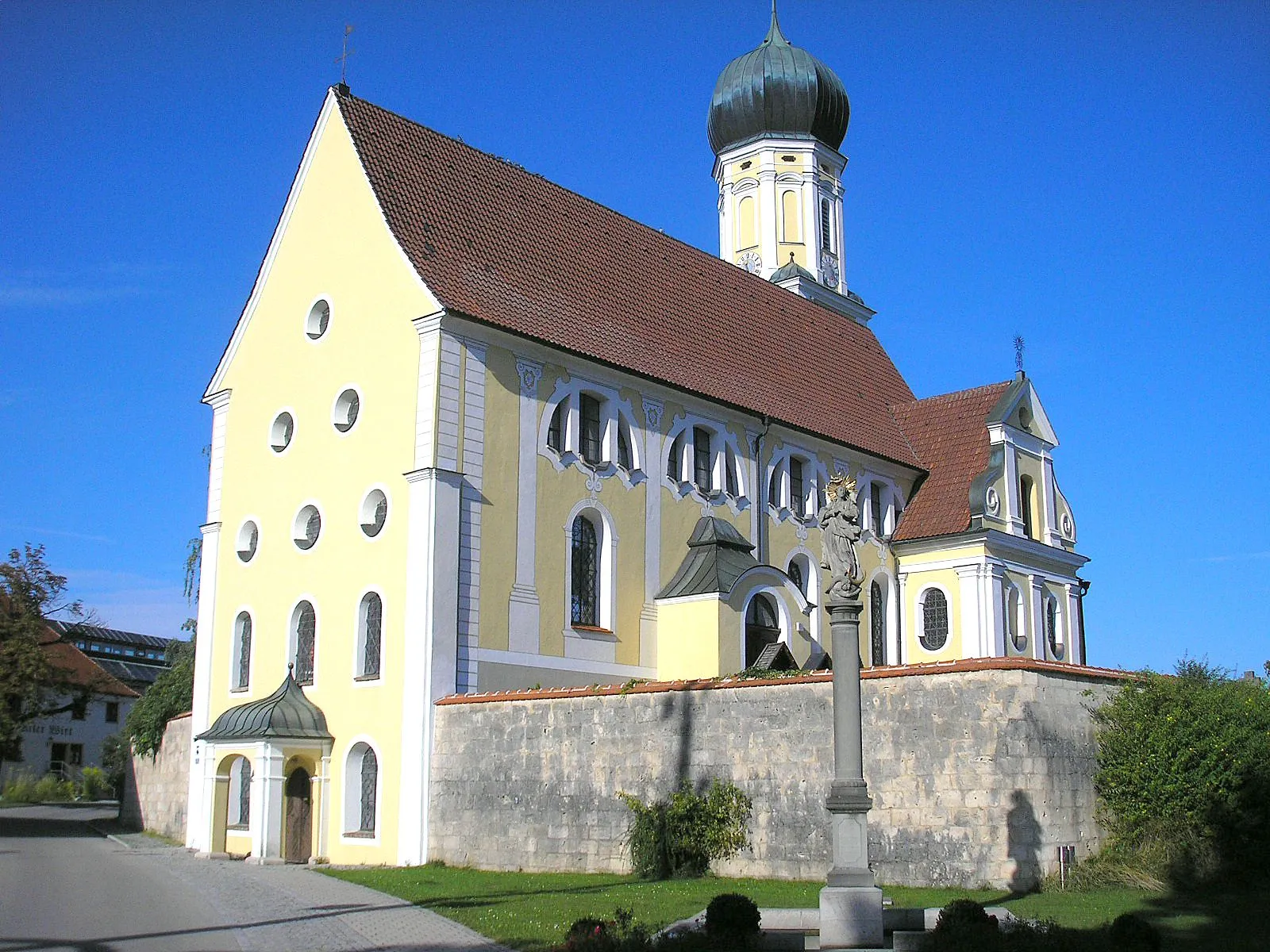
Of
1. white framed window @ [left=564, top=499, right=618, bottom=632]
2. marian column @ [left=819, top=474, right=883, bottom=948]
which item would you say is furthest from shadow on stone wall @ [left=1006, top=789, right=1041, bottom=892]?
white framed window @ [left=564, top=499, right=618, bottom=632]

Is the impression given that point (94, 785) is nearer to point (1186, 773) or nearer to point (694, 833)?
point (694, 833)

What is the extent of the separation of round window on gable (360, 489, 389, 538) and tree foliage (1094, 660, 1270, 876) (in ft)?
43.7

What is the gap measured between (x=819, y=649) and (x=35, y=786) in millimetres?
36087

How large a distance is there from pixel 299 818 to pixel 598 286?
1300 cm

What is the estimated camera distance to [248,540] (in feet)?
95.6

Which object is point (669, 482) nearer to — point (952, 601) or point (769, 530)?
point (769, 530)

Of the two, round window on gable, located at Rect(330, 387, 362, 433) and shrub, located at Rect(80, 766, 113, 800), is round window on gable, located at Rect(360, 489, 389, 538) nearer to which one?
round window on gable, located at Rect(330, 387, 362, 433)

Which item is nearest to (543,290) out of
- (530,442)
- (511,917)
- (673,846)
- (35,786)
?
(530,442)

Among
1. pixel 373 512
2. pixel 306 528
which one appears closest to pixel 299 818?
pixel 373 512

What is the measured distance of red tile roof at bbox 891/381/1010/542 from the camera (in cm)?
3628

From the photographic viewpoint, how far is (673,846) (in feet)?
63.6

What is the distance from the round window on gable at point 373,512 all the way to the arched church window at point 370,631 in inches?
47.9

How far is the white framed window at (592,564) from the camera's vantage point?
26.8 m

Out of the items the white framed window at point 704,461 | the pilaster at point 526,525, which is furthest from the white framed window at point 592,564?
the white framed window at point 704,461
